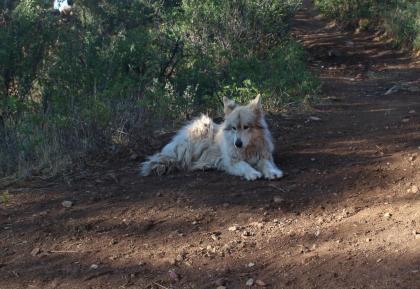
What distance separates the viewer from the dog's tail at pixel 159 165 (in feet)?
21.1

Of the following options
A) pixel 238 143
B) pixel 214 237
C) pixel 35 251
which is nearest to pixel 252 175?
pixel 238 143

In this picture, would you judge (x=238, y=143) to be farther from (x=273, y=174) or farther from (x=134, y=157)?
(x=134, y=157)

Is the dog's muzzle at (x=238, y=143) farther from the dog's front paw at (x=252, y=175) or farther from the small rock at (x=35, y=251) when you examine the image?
the small rock at (x=35, y=251)

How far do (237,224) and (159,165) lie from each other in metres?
1.96

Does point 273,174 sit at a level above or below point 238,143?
below

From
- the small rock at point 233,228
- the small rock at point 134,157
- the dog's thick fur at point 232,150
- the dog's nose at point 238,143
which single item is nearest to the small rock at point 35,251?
the small rock at point 233,228

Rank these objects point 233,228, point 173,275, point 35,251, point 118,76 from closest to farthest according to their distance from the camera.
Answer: point 173,275 < point 35,251 < point 233,228 < point 118,76

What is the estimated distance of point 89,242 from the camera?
4625 mm

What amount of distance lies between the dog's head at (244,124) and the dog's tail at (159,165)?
0.81 m

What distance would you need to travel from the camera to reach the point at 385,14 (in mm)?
19484

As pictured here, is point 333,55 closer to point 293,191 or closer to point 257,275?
point 293,191

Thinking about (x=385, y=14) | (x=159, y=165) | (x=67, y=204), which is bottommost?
(x=67, y=204)

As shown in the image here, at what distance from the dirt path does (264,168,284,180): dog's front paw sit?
3.6 inches

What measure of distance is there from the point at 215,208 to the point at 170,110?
12.5 feet
